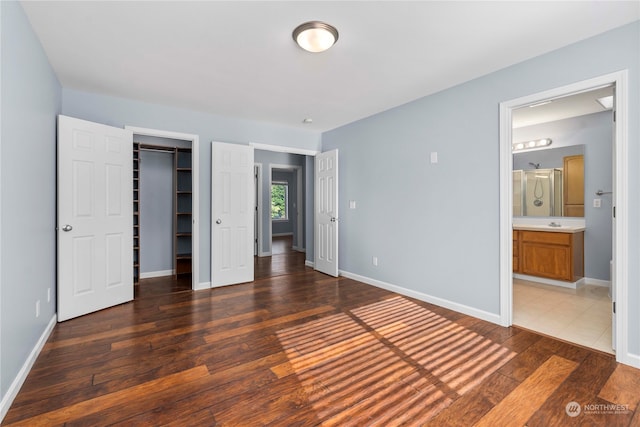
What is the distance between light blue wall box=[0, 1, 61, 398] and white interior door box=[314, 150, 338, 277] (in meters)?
3.36

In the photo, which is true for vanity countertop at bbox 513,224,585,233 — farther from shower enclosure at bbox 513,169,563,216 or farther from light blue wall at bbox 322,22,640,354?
light blue wall at bbox 322,22,640,354

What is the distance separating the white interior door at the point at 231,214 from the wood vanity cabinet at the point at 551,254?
403 centimetres

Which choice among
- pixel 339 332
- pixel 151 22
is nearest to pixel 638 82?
pixel 339 332

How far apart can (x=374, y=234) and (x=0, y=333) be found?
3.66m

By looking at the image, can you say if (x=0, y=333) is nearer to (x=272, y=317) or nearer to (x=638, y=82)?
(x=272, y=317)

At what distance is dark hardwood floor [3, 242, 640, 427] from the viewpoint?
5.38ft

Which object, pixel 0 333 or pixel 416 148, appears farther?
pixel 416 148

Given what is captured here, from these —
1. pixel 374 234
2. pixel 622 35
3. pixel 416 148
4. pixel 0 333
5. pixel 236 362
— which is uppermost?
pixel 622 35

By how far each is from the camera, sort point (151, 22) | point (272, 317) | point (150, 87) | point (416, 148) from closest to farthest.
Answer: point (151, 22), point (272, 317), point (150, 87), point (416, 148)

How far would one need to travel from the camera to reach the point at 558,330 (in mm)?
2730

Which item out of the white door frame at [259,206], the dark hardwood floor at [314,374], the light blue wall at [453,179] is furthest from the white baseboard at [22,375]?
the white door frame at [259,206]

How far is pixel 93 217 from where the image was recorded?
3.17 m

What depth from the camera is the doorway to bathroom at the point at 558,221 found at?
281 cm

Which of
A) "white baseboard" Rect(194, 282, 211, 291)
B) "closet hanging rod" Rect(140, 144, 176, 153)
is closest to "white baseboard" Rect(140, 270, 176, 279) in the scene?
"white baseboard" Rect(194, 282, 211, 291)
